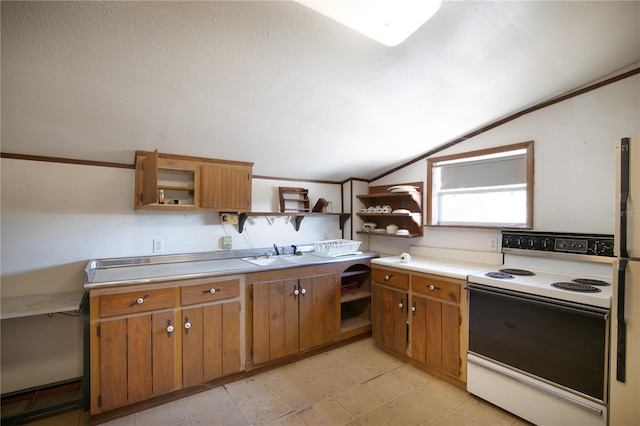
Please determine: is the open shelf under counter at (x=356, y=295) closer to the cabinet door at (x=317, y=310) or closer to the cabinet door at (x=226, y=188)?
the cabinet door at (x=317, y=310)

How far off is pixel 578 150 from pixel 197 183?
2.96 meters

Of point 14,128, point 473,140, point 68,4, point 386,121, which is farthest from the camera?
point 473,140

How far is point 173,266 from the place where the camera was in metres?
2.40

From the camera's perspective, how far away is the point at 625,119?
76.7 inches

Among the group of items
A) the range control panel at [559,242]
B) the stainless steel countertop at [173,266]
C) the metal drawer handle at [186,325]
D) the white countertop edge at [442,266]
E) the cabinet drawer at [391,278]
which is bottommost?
the metal drawer handle at [186,325]

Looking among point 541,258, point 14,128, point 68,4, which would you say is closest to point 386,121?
point 541,258

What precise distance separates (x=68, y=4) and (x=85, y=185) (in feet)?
4.86

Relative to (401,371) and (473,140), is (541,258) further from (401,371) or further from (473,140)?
(401,371)

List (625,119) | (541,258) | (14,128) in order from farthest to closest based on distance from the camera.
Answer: (541,258) → (625,119) → (14,128)

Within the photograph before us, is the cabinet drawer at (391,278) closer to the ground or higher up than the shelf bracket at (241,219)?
closer to the ground

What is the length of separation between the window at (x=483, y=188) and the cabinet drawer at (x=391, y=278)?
0.74m

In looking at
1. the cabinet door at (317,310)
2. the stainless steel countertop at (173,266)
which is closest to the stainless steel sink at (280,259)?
the stainless steel countertop at (173,266)

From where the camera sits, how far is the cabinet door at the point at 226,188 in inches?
99.7

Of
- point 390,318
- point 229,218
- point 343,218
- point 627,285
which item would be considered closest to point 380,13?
point 627,285
